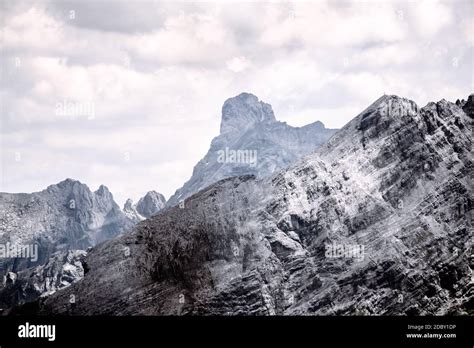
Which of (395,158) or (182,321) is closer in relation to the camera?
(182,321)

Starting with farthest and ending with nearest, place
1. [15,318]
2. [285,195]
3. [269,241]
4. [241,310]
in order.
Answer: [285,195], [269,241], [241,310], [15,318]

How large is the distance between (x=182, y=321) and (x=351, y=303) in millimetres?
75444

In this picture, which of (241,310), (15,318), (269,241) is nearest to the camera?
(15,318)

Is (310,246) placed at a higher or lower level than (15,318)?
higher

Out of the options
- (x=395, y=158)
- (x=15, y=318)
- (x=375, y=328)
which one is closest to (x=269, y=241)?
(x=395, y=158)

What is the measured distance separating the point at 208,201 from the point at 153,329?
7773cm

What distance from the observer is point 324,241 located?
15075 centimetres

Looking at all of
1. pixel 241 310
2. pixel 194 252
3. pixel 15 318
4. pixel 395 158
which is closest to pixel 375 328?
pixel 15 318

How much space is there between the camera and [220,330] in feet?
243

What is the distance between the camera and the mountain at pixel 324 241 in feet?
445

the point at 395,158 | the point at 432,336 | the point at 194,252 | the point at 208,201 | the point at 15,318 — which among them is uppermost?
the point at 395,158

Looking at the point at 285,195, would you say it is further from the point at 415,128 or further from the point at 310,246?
the point at 415,128

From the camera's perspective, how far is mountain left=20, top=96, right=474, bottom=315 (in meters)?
136

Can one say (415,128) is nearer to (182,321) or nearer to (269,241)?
(269,241)
